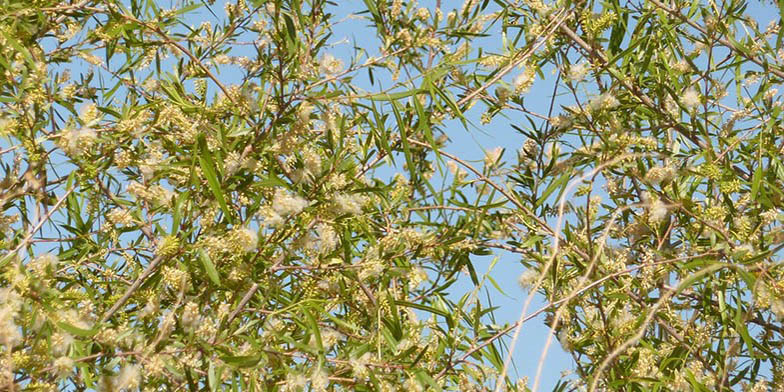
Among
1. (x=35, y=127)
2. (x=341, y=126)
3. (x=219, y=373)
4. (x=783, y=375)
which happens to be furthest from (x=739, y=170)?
(x=35, y=127)

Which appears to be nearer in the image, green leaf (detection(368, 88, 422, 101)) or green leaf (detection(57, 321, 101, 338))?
green leaf (detection(57, 321, 101, 338))

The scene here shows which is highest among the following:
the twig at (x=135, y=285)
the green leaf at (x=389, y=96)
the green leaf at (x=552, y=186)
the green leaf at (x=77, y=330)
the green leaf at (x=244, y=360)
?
the green leaf at (x=552, y=186)

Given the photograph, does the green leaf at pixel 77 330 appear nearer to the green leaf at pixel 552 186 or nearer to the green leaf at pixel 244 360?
the green leaf at pixel 244 360

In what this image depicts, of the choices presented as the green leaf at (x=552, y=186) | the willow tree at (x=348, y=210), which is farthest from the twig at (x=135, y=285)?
the green leaf at (x=552, y=186)

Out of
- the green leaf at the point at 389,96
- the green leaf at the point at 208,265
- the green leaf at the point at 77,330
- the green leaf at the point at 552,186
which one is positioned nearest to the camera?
the green leaf at the point at 77,330

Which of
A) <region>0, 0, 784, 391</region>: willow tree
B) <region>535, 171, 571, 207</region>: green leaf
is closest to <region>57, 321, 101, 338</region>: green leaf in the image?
<region>0, 0, 784, 391</region>: willow tree

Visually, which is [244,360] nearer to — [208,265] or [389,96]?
[208,265]

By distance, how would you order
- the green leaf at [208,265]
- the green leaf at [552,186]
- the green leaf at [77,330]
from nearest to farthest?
the green leaf at [77,330]
the green leaf at [208,265]
the green leaf at [552,186]

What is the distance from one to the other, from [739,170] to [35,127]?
1.67m

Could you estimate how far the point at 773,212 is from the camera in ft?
6.23

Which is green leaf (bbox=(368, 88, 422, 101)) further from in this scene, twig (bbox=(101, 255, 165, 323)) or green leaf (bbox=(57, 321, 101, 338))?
green leaf (bbox=(57, 321, 101, 338))

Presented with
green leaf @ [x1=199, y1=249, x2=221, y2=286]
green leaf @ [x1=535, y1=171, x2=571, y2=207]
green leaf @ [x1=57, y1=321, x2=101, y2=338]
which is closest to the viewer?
green leaf @ [x1=57, y1=321, x2=101, y2=338]

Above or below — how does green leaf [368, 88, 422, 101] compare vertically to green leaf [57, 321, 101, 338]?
above

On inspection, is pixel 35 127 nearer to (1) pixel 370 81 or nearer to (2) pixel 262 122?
(2) pixel 262 122
